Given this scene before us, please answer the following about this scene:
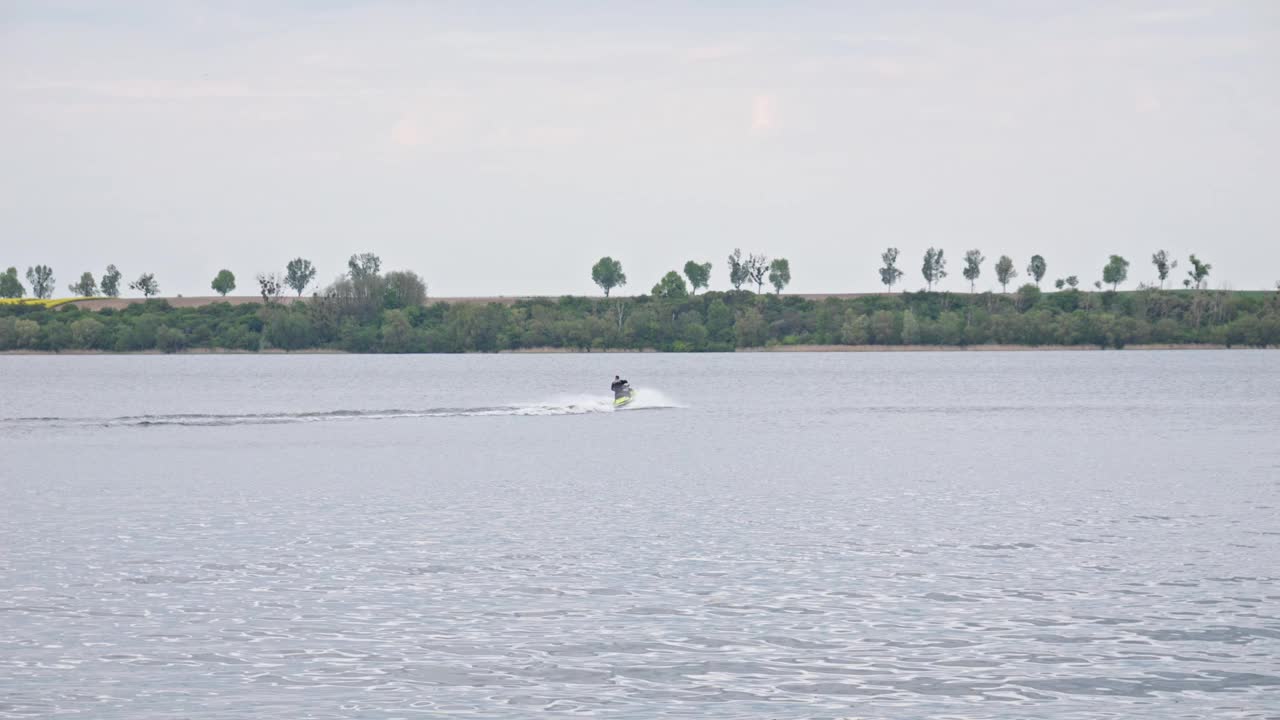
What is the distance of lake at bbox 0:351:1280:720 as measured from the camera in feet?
71.9

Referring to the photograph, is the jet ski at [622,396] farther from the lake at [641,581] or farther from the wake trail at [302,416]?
the lake at [641,581]

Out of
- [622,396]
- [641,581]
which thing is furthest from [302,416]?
[641,581]

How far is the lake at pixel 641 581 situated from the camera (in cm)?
2192

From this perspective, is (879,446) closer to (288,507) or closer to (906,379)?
(288,507)

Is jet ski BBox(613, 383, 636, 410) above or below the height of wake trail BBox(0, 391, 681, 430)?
above

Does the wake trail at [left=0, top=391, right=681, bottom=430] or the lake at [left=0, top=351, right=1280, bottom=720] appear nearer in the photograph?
the lake at [left=0, top=351, right=1280, bottom=720]

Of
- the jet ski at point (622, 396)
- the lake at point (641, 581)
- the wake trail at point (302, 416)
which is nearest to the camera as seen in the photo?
the lake at point (641, 581)

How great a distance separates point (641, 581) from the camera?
30922 millimetres

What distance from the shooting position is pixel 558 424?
9338 centimetres

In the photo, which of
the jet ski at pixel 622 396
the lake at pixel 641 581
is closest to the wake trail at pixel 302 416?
the jet ski at pixel 622 396

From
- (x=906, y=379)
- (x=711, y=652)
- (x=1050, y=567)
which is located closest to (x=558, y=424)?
(x=1050, y=567)

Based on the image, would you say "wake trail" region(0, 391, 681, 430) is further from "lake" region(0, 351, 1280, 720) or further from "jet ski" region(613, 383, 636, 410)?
"lake" region(0, 351, 1280, 720)

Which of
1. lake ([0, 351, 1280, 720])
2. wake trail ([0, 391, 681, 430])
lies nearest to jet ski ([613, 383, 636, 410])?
wake trail ([0, 391, 681, 430])

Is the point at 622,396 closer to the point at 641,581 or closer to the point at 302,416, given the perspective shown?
the point at 302,416
